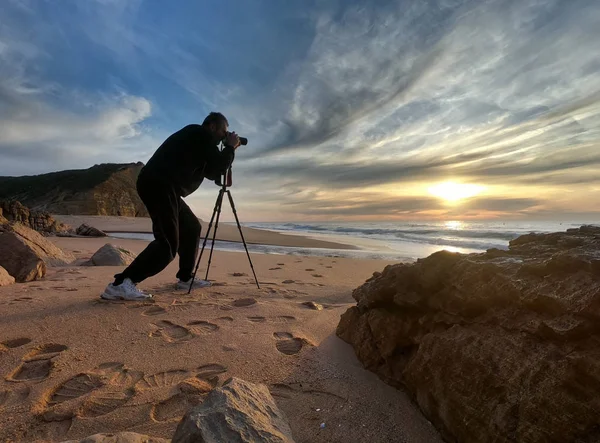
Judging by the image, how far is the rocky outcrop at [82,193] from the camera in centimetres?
4397

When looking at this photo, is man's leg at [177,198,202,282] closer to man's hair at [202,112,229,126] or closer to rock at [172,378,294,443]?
man's hair at [202,112,229,126]

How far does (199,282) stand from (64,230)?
Answer: 16175mm

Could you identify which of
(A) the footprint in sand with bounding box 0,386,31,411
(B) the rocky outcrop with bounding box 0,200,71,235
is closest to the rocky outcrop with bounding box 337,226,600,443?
(A) the footprint in sand with bounding box 0,386,31,411

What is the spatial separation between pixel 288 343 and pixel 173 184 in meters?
→ 2.57

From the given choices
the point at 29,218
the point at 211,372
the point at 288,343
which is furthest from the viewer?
the point at 29,218

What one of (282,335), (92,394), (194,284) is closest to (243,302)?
(282,335)

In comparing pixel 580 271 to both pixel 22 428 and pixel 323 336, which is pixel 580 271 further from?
pixel 22 428

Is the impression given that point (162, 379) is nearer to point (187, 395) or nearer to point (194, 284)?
point (187, 395)

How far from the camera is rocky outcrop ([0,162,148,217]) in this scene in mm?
43969

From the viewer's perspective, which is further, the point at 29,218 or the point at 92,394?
the point at 29,218

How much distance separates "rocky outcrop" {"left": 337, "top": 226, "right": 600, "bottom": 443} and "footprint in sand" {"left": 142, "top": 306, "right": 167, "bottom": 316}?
222cm

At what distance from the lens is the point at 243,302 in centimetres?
405

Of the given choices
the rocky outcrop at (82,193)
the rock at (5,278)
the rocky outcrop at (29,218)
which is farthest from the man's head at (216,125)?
the rocky outcrop at (82,193)

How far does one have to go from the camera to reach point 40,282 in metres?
5.09
